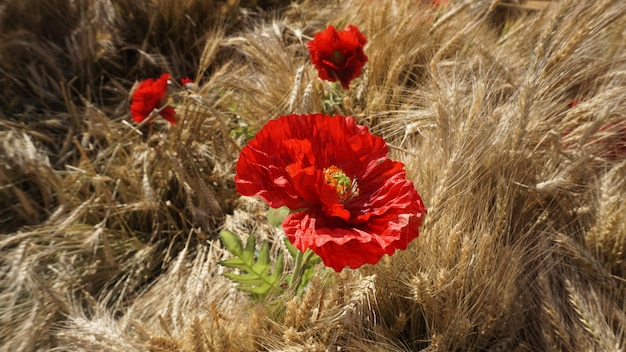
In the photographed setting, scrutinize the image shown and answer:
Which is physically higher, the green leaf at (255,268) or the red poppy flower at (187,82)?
the red poppy flower at (187,82)

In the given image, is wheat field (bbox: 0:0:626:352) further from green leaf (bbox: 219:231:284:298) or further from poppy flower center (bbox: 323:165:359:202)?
poppy flower center (bbox: 323:165:359:202)

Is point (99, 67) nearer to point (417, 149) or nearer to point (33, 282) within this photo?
point (33, 282)

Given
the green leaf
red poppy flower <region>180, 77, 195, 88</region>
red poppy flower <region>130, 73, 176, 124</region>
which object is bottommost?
the green leaf

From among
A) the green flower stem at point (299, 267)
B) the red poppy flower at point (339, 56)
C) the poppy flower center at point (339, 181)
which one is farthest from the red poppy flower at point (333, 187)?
the red poppy flower at point (339, 56)

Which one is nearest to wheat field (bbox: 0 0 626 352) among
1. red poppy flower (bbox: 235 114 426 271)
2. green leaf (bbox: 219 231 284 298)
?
green leaf (bbox: 219 231 284 298)

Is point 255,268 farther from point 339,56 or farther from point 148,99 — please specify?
point 148,99

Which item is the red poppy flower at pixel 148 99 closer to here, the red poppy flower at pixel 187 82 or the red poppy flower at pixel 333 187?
the red poppy flower at pixel 187 82
